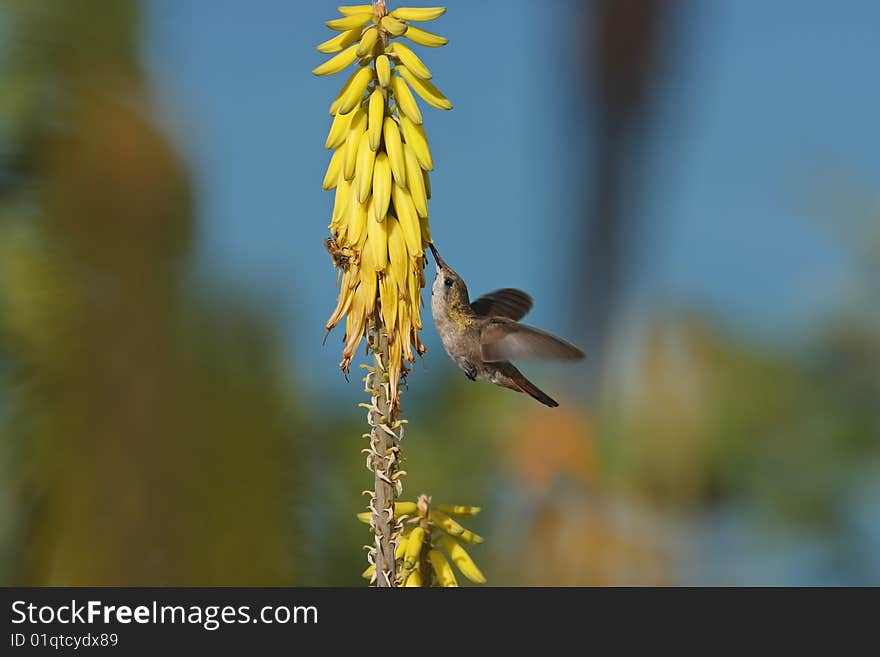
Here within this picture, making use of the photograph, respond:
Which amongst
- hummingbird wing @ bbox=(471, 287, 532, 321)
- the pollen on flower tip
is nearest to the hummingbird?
hummingbird wing @ bbox=(471, 287, 532, 321)

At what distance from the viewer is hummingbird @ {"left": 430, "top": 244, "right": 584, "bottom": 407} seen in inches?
173

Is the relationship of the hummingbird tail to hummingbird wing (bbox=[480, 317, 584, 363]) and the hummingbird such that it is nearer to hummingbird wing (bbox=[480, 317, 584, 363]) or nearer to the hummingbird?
the hummingbird

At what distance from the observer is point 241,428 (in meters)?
8.67

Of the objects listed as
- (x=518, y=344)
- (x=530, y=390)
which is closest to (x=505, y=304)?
(x=530, y=390)

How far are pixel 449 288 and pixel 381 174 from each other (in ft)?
4.11

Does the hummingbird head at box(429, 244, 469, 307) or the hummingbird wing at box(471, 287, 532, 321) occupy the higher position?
the hummingbird wing at box(471, 287, 532, 321)

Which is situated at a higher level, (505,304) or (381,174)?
(505,304)

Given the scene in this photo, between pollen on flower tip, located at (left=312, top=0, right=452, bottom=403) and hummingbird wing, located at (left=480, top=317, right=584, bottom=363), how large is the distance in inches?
39.7

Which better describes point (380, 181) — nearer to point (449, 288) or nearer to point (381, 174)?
point (381, 174)

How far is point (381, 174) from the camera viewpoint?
11.3 ft

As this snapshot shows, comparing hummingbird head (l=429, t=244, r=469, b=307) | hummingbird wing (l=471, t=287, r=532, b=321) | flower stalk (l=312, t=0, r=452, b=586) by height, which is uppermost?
hummingbird wing (l=471, t=287, r=532, b=321)

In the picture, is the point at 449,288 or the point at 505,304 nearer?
the point at 449,288
